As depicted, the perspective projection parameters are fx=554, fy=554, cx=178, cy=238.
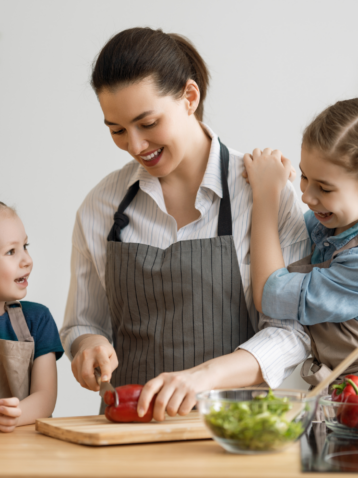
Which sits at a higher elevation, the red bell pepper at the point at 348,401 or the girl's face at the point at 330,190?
the girl's face at the point at 330,190

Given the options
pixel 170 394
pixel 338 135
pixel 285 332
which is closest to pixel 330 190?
pixel 338 135

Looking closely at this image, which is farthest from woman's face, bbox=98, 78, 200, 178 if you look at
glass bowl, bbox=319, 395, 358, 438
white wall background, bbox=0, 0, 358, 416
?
white wall background, bbox=0, 0, 358, 416

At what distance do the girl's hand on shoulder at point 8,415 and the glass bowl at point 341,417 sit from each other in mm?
591

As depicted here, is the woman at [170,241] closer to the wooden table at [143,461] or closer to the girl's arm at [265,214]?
the girl's arm at [265,214]

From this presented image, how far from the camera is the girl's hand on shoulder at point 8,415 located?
3.58 ft

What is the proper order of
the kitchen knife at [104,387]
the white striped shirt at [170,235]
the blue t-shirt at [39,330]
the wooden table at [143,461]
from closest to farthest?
the wooden table at [143,461] < the kitchen knife at [104,387] < the white striped shirt at [170,235] < the blue t-shirt at [39,330]

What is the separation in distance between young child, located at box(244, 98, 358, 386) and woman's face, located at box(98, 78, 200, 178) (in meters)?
0.25

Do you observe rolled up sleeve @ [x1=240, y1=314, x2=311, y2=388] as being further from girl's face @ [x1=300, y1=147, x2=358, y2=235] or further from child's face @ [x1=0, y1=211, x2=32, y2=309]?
child's face @ [x1=0, y1=211, x2=32, y2=309]

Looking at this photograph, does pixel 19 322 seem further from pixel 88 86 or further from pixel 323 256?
pixel 88 86

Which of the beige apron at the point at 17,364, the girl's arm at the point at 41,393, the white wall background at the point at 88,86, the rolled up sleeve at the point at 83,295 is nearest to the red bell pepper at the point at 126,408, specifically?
the girl's arm at the point at 41,393

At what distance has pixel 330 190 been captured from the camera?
4.11 ft

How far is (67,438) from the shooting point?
969 mm

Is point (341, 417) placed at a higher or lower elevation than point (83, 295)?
lower

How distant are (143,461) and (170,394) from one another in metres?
0.20
